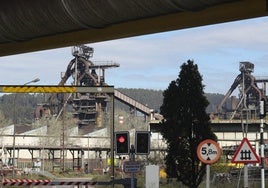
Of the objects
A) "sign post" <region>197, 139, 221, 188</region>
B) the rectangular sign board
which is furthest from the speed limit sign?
the rectangular sign board

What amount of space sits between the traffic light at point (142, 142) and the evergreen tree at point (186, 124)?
4.70 m

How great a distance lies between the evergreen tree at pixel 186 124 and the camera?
21.1 m

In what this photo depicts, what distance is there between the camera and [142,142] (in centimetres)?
1664

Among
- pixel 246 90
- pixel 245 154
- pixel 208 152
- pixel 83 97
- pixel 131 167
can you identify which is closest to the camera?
pixel 208 152

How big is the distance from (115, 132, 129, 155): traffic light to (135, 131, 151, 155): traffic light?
27cm

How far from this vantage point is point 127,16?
7.07 meters

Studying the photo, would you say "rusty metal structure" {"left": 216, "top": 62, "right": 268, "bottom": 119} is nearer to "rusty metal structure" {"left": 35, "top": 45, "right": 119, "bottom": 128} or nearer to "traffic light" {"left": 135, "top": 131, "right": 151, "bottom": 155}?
"rusty metal structure" {"left": 35, "top": 45, "right": 119, "bottom": 128}

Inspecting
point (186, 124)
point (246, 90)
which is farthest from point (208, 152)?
point (246, 90)

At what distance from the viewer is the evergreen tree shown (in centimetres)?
2111

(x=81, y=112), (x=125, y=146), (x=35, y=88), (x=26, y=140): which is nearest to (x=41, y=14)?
(x=125, y=146)

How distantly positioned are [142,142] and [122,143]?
552mm

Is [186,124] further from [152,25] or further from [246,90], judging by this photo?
[246,90]

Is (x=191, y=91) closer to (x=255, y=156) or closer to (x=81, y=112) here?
(x=255, y=156)

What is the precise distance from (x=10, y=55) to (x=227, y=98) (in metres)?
180
